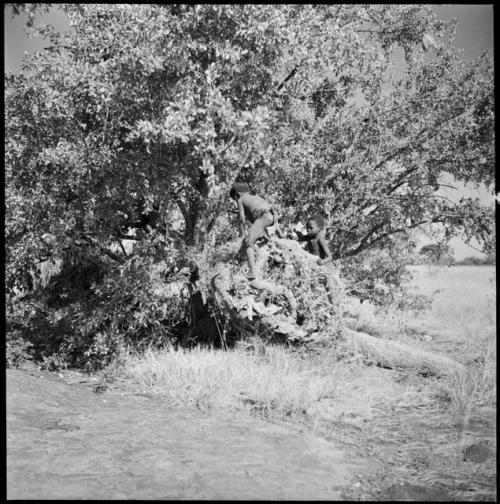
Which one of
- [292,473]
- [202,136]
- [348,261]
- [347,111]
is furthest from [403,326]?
[292,473]

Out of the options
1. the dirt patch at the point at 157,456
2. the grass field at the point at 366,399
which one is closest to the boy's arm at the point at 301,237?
the grass field at the point at 366,399

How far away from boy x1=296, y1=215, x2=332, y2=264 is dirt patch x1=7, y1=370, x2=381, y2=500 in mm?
3812

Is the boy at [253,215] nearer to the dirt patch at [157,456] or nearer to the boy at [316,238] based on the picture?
the boy at [316,238]

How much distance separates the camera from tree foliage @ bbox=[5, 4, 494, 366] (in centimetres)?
752

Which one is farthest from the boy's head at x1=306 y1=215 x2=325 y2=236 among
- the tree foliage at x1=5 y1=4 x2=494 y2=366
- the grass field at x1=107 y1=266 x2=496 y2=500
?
the grass field at x1=107 y1=266 x2=496 y2=500

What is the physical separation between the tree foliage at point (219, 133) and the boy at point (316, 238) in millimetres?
778

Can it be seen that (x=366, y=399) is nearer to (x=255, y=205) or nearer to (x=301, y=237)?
(x=255, y=205)

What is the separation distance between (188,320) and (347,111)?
15.0 ft

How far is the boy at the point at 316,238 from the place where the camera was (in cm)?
958

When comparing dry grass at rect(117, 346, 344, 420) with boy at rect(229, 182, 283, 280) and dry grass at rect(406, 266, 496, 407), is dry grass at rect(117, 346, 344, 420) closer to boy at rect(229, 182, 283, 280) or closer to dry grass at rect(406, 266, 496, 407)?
boy at rect(229, 182, 283, 280)

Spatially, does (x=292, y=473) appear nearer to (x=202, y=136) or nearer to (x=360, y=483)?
(x=360, y=483)

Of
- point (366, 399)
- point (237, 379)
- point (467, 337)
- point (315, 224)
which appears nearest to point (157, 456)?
point (237, 379)

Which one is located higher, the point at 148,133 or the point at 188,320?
the point at 148,133

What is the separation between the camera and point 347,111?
34.7 feet
